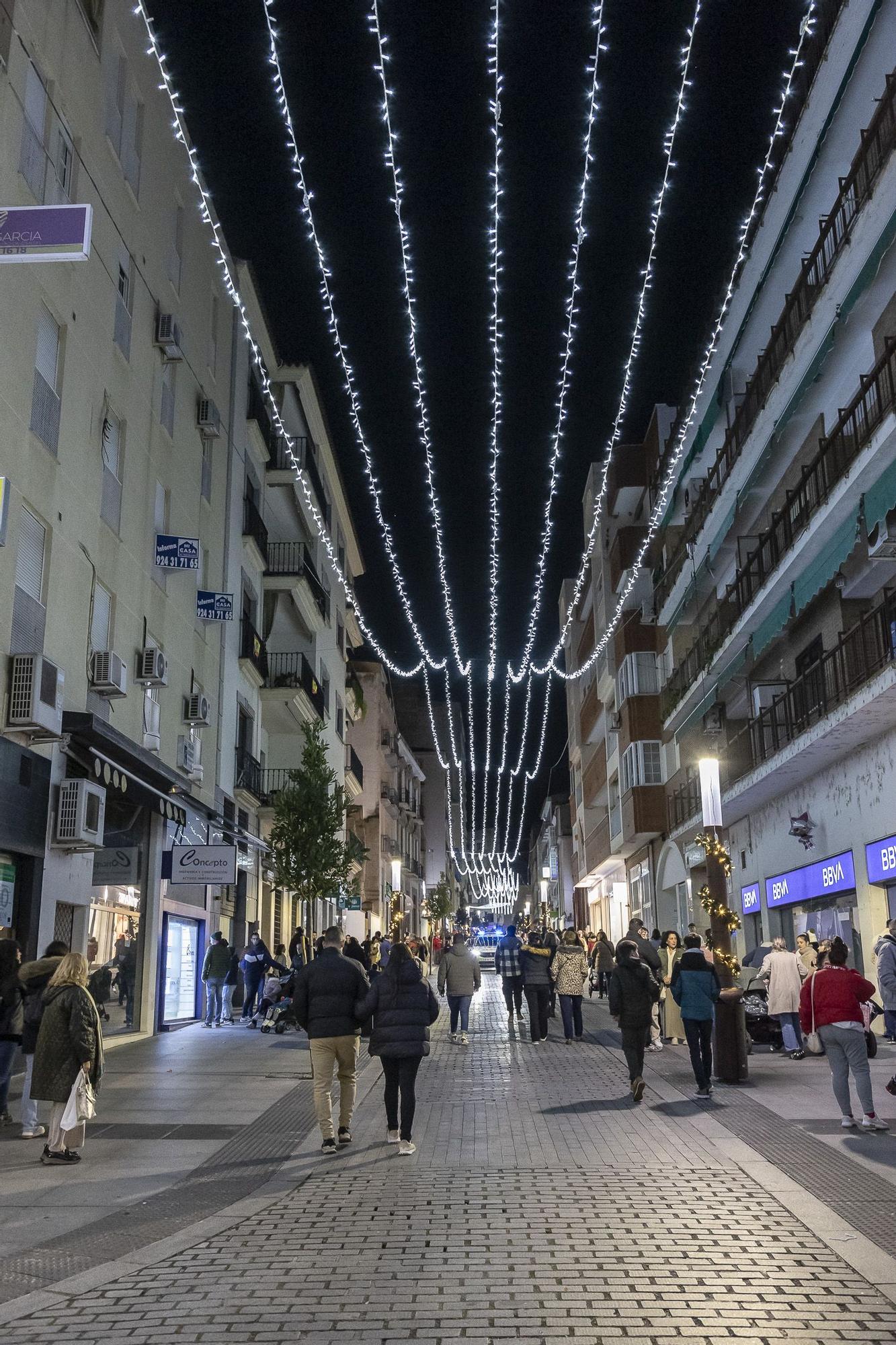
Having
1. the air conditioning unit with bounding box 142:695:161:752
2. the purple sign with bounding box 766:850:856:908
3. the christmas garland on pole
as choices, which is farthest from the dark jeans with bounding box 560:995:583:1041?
the air conditioning unit with bounding box 142:695:161:752

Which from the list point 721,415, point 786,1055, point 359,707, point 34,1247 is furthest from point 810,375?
point 359,707

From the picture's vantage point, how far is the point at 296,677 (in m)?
32.1

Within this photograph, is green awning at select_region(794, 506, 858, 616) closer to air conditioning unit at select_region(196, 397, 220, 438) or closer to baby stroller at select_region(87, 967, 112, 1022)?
air conditioning unit at select_region(196, 397, 220, 438)

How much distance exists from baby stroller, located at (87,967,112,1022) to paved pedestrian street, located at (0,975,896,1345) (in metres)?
8.19

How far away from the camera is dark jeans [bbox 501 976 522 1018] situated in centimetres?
2262

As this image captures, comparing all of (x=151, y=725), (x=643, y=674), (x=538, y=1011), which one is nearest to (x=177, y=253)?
(x=151, y=725)

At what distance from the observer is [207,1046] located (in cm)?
1842

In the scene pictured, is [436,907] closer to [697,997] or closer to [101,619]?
[101,619]

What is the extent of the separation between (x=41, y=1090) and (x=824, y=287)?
16.5m

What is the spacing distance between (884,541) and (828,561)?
256cm

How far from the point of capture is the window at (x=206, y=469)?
2500cm

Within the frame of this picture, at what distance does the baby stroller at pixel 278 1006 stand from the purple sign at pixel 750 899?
11.9m

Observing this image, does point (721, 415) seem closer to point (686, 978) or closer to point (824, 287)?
point (824, 287)

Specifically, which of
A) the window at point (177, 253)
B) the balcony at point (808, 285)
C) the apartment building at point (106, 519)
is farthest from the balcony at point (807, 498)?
the window at point (177, 253)
